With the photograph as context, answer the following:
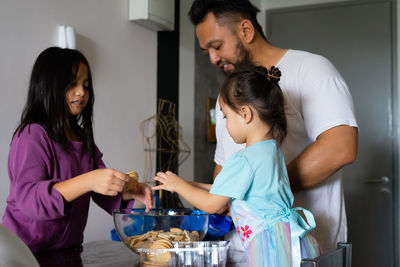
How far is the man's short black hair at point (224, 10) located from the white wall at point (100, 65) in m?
1.02

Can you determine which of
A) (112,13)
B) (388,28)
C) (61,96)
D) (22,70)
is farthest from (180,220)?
(388,28)

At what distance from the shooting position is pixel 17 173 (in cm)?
137

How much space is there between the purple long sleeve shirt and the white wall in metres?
0.89

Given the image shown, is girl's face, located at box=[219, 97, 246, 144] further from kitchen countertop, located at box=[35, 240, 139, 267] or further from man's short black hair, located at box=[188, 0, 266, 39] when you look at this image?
man's short black hair, located at box=[188, 0, 266, 39]

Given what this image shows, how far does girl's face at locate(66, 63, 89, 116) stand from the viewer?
159 cm

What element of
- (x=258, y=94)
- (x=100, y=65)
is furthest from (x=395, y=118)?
(x=258, y=94)

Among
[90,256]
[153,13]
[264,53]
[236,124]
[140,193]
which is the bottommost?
[90,256]

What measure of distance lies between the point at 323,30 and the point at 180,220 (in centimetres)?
372

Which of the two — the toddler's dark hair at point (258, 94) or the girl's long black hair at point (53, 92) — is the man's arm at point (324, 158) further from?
the girl's long black hair at point (53, 92)

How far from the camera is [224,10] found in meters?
1.80

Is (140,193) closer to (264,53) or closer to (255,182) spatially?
(255,182)

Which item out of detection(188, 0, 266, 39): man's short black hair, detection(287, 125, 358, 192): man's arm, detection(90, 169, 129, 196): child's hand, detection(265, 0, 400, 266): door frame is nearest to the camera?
detection(90, 169, 129, 196): child's hand

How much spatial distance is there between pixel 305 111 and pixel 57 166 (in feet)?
2.74

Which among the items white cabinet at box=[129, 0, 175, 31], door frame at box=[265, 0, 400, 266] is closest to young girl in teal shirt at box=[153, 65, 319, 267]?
white cabinet at box=[129, 0, 175, 31]
